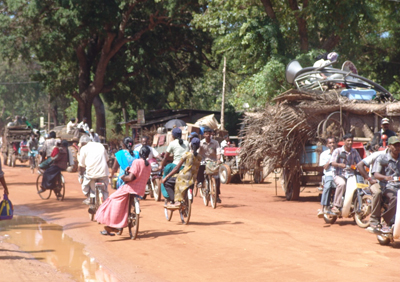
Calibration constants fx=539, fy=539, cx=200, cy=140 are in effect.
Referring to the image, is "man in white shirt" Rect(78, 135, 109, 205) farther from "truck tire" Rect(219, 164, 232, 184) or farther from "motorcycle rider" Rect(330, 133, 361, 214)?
"truck tire" Rect(219, 164, 232, 184)

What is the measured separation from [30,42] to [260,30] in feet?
45.7

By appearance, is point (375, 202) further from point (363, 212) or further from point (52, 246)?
point (52, 246)

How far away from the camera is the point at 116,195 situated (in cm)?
920

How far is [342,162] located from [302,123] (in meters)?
3.46

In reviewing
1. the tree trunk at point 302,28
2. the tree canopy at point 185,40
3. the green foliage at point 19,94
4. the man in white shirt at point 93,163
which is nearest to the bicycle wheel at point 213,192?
the man in white shirt at point 93,163

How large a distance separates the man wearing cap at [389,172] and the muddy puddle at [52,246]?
424 cm

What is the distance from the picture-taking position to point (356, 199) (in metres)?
10.1

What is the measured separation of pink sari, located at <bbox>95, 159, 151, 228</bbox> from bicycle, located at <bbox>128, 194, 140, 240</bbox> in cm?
9

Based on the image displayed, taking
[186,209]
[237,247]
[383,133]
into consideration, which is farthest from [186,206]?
[383,133]

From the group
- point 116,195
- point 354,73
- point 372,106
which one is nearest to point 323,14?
point 354,73

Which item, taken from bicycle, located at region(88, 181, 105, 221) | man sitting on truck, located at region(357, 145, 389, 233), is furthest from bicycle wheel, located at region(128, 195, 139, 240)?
man sitting on truck, located at region(357, 145, 389, 233)

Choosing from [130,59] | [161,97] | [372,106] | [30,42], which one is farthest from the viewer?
[161,97]

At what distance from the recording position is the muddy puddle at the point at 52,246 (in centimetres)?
721

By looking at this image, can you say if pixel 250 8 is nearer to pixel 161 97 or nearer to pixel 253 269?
pixel 253 269
